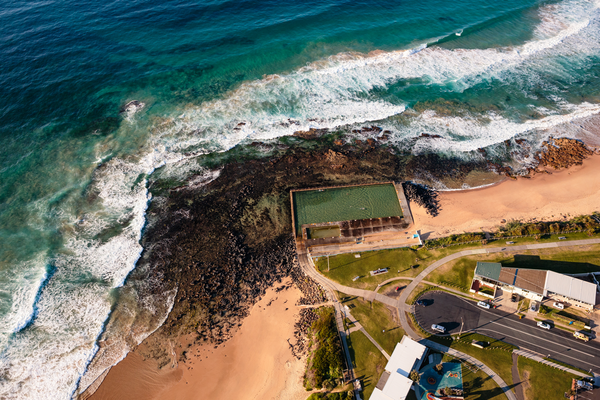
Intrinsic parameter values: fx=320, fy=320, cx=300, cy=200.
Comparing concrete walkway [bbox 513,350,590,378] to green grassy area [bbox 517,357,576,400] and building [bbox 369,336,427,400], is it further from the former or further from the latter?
building [bbox 369,336,427,400]

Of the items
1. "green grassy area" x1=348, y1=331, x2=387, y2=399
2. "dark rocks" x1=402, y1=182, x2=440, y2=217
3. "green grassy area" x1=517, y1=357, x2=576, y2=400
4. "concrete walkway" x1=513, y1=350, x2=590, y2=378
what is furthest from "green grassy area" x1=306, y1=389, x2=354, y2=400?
"dark rocks" x1=402, y1=182, x2=440, y2=217

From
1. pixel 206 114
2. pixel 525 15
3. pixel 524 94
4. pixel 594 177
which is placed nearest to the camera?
pixel 594 177

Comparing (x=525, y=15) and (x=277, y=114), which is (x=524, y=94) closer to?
(x=525, y=15)

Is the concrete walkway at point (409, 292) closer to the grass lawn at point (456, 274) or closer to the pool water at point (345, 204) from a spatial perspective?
the grass lawn at point (456, 274)

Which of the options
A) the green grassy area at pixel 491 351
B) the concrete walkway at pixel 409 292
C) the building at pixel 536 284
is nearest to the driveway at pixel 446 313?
the green grassy area at pixel 491 351

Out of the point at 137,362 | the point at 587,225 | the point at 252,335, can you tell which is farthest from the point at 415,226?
the point at 137,362

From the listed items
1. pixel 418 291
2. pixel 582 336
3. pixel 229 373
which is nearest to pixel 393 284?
pixel 418 291
